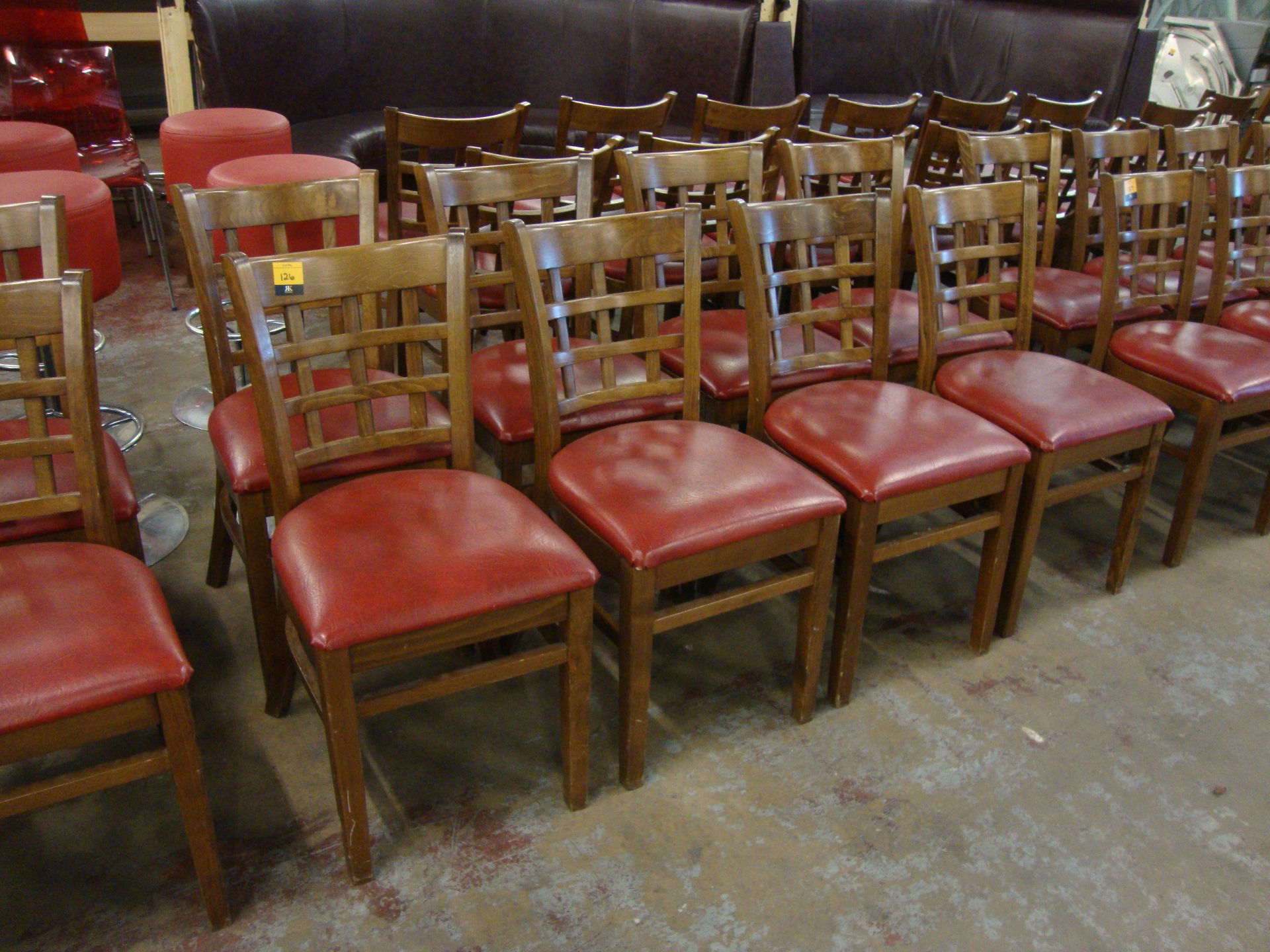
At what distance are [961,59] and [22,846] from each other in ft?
24.4

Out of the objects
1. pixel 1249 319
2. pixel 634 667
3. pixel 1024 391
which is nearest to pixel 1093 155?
pixel 1249 319

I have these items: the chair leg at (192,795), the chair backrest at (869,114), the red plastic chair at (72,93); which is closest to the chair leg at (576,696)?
the chair leg at (192,795)

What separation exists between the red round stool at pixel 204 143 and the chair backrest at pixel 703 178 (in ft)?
5.74

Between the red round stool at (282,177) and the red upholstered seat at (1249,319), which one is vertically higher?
the red round stool at (282,177)

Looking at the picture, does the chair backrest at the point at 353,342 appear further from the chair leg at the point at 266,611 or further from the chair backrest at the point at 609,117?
the chair backrest at the point at 609,117

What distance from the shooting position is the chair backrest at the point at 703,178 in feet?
8.21

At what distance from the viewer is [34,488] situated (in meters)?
1.75

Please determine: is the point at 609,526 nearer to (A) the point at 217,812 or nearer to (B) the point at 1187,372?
(A) the point at 217,812

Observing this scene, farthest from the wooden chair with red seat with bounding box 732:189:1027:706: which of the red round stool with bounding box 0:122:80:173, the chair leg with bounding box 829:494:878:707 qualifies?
the red round stool with bounding box 0:122:80:173

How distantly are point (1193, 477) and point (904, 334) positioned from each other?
85 centimetres

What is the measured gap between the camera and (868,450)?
6.75 feet

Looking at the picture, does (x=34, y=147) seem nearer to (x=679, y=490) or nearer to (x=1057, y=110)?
(x=679, y=490)

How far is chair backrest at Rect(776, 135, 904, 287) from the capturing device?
109 inches

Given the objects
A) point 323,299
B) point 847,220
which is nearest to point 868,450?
point 847,220
